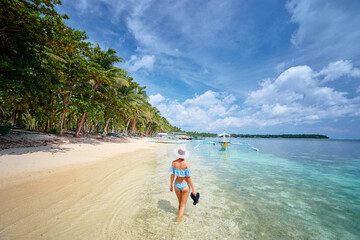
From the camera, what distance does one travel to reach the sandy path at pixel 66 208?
2.84 metres

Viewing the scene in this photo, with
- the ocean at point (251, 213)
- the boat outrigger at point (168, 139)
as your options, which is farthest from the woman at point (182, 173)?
the boat outrigger at point (168, 139)

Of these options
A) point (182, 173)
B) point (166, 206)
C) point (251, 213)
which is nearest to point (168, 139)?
point (166, 206)

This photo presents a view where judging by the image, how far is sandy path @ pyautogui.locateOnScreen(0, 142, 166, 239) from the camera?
2.84 metres

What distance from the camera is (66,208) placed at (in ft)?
12.0

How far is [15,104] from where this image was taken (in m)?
7.39

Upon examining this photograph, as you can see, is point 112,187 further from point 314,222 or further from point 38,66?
point 38,66

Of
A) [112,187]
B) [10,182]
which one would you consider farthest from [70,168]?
→ [112,187]

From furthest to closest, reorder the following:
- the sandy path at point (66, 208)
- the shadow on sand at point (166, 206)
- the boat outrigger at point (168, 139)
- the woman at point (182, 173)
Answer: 1. the boat outrigger at point (168, 139)
2. the shadow on sand at point (166, 206)
3. the woman at point (182, 173)
4. the sandy path at point (66, 208)

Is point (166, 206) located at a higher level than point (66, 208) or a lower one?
lower

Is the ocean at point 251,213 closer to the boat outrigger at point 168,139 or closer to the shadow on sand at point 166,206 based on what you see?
the shadow on sand at point 166,206

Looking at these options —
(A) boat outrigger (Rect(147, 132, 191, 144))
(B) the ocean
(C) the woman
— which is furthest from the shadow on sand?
(A) boat outrigger (Rect(147, 132, 191, 144))

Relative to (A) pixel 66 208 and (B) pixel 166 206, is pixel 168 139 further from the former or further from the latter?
(A) pixel 66 208

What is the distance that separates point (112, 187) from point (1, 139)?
9.66 m

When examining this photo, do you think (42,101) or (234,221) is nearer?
(234,221)
